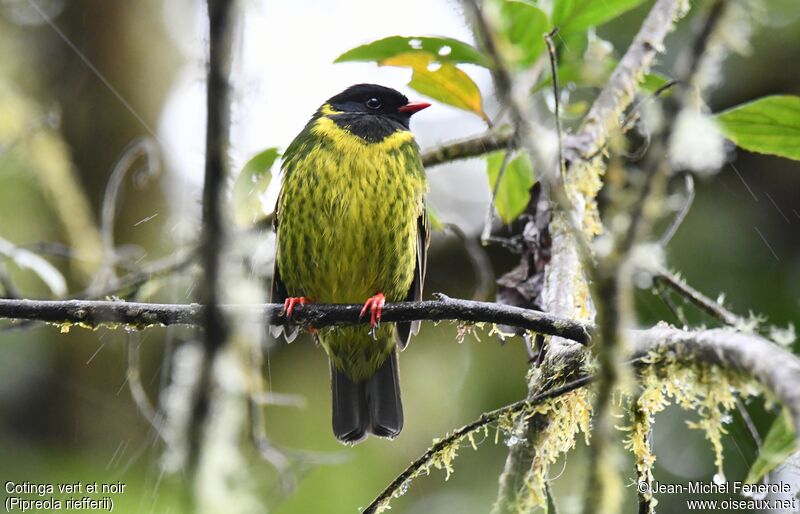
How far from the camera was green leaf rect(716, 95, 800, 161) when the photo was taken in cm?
261

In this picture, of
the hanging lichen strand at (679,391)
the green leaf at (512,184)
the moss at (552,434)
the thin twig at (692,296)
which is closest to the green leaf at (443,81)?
the green leaf at (512,184)

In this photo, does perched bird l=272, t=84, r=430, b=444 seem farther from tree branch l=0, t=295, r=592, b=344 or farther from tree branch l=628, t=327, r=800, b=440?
tree branch l=628, t=327, r=800, b=440

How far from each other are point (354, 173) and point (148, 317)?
1310 millimetres

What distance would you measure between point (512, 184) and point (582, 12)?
2.29 ft

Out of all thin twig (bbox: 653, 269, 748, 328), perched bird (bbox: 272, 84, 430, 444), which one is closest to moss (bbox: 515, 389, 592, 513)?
thin twig (bbox: 653, 269, 748, 328)

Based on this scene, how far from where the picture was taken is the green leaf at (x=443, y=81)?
3.12 metres

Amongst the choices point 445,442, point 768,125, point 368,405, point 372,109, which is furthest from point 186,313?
point 372,109

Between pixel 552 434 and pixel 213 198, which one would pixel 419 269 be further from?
pixel 213 198

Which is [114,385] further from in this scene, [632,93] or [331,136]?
[632,93]

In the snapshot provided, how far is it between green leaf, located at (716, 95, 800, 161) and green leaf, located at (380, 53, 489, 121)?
2.88ft

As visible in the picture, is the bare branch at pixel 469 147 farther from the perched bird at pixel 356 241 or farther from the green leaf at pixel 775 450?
the green leaf at pixel 775 450

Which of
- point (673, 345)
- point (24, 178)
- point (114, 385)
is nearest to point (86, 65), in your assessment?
point (24, 178)

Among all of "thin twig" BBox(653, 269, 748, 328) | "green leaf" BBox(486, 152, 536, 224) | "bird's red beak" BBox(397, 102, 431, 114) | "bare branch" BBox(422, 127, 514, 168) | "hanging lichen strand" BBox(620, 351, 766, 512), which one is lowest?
"hanging lichen strand" BBox(620, 351, 766, 512)

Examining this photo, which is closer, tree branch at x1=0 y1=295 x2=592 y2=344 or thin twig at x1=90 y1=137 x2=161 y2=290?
tree branch at x1=0 y1=295 x2=592 y2=344
